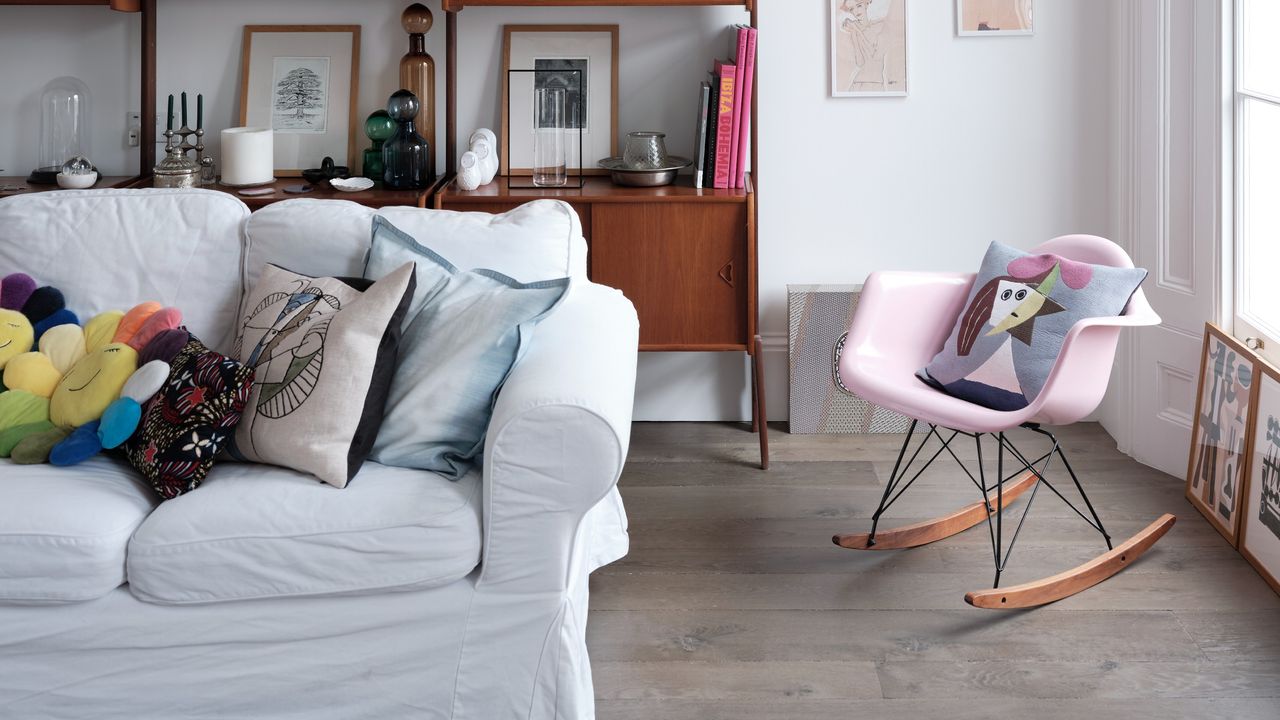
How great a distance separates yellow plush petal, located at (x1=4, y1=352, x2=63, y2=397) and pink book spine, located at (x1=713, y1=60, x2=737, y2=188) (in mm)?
1840

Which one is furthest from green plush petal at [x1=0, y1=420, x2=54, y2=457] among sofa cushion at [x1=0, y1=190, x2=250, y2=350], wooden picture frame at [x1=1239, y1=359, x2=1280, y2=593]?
wooden picture frame at [x1=1239, y1=359, x2=1280, y2=593]

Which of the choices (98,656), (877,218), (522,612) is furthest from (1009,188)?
(98,656)

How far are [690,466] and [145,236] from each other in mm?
1601

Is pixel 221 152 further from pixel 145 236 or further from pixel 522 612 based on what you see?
pixel 522 612

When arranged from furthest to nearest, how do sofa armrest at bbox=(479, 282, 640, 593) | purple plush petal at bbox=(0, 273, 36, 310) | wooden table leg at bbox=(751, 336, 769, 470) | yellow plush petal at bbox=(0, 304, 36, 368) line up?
wooden table leg at bbox=(751, 336, 769, 470) → purple plush petal at bbox=(0, 273, 36, 310) → yellow plush petal at bbox=(0, 304, 36, 368) → sofa armrest at bbox=(479, 282, 640, 593)

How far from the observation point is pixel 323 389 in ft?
7.01

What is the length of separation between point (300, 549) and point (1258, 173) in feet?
7.81

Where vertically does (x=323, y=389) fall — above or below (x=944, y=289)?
below

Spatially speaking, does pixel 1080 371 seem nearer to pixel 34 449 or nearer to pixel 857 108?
pixel 857 108

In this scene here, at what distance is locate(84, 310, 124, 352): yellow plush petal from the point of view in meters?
2.40

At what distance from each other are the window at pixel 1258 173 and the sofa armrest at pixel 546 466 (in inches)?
68.2

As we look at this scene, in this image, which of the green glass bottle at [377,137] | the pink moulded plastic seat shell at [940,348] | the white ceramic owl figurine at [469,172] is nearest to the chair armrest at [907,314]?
the pink moulded plastic seat shell at [940,348]

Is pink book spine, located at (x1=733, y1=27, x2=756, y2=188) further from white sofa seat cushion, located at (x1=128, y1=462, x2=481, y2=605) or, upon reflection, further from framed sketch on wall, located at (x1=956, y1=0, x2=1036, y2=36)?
white sofa seat cushion, located at (x1=128, y1=462, x2=481, y2=605)

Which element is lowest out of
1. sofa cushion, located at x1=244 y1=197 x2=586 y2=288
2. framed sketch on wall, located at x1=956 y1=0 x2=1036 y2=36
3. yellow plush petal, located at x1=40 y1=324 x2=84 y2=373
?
yellow plush petal, located at x1=40 y1=324 x2=84 y2=373
